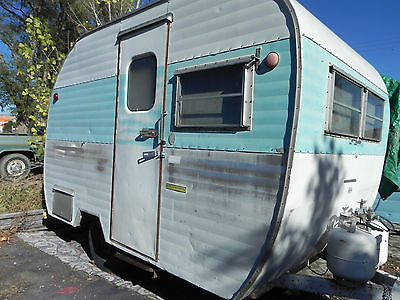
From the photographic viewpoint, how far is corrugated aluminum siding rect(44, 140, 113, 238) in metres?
4.12

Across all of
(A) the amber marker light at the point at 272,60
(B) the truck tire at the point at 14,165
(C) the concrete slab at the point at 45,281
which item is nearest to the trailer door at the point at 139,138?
(C) the concrete slab at the point at 45,281

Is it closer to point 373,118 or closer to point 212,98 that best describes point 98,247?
point 212,98

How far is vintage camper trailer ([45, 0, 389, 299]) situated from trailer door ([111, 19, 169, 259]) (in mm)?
19

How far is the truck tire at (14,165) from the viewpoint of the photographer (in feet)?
33.8

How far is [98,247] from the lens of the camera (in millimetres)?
4707

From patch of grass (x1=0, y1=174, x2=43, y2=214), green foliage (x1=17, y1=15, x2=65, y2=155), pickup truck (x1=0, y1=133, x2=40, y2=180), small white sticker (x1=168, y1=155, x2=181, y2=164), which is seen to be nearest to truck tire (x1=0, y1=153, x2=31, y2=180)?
pickup truck (x1=0, y1=133, x2=40, y2=180)

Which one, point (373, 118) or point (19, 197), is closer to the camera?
point (373, 118)

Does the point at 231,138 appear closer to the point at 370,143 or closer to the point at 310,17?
the point at 310,17

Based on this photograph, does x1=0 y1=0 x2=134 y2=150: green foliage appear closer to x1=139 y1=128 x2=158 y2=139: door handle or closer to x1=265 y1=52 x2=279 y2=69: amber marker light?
x1=139 y1=128 x2=158 y2=139: door handle

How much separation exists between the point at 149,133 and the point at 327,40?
1.94 metres

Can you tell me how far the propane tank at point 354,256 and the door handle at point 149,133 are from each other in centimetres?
201

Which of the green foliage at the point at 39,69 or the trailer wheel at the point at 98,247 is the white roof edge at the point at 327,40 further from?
the green foliage at the point at 39,69

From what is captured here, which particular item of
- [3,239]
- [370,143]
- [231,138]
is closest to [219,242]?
[231,138]

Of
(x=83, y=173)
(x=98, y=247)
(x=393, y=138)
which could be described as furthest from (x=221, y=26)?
(x=393, y=138)
